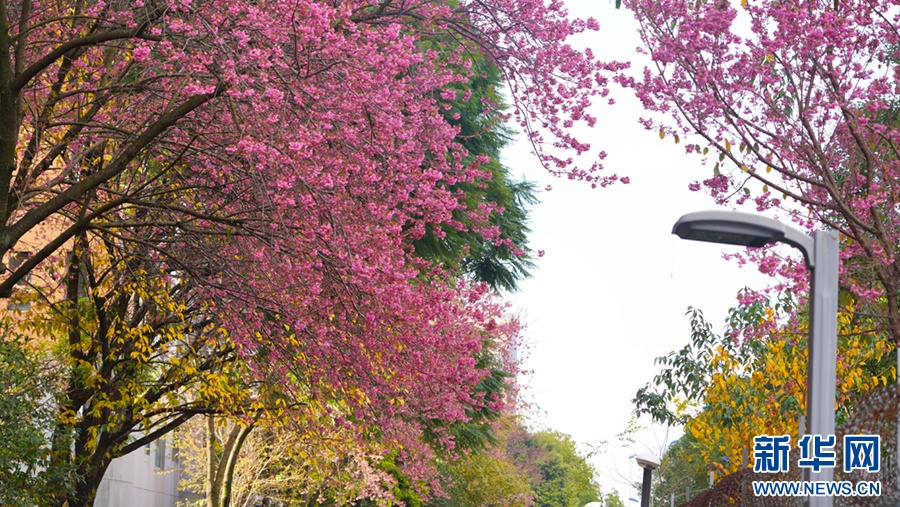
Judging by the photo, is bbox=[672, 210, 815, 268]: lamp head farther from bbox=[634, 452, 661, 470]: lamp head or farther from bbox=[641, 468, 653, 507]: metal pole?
bbox=[641, 468, 653, 507]: metal pole

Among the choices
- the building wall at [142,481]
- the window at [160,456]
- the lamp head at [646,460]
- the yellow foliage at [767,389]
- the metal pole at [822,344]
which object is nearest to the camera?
the metal pole at [822,344]

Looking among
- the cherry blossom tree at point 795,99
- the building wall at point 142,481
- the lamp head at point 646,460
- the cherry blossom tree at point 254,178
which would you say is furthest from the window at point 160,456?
the cherry blossom tree at point 795,99

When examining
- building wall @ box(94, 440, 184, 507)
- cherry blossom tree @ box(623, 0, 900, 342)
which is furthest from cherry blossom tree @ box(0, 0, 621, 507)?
building wall @ box(94, 440, 184, 507)

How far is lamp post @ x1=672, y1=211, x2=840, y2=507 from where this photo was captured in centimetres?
725

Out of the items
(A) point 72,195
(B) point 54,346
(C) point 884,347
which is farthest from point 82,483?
(C) point 884,347

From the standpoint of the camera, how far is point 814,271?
756 cm

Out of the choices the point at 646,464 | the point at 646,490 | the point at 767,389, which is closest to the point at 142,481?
the point at 646,490

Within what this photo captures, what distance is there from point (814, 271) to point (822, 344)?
520 mm

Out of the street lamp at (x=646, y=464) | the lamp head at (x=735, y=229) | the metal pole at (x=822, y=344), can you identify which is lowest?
the street lamp at (x=646, y=464)

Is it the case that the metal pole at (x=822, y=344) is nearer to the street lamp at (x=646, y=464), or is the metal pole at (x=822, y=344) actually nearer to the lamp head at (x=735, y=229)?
the lamp head at (x=735, y=229)

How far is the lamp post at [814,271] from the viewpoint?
23.8 ft

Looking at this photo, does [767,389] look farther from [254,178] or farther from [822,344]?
[822,344]

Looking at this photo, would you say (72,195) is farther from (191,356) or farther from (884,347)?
(884,347)

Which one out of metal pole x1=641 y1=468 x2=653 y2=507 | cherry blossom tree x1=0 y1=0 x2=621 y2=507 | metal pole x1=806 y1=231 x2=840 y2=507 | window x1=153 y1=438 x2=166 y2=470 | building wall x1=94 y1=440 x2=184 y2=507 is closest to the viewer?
metal pole x1=806 y1=231 x2=840 y2=507
